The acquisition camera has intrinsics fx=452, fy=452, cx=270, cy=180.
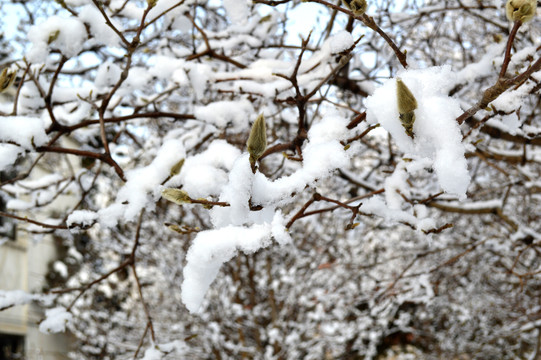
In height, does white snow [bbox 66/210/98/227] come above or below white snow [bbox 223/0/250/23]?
below

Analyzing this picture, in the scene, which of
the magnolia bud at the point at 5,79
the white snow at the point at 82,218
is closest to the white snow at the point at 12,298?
the white snow at the point at 82,218

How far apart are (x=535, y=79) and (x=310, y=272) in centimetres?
538

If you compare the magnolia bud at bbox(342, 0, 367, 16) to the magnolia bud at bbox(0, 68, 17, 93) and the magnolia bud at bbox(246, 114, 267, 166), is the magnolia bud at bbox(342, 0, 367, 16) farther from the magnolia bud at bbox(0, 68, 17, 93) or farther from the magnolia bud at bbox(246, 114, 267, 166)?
the magnolia bud at bbox(0, 68, 17, 93)

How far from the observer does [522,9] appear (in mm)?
857

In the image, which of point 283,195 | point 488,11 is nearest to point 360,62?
point 488,11

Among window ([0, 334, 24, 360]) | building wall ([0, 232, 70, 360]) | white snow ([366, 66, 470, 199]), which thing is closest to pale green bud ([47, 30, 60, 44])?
white snow ([366, 66, 470, 199])

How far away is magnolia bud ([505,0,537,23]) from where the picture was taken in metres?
0.85

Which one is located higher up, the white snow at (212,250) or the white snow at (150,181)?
the white snow at (150,181)

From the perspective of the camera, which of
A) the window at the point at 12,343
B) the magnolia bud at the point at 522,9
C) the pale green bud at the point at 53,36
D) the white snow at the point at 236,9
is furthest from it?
the window at the point at 12,343

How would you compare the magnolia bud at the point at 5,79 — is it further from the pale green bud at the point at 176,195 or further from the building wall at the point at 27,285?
the building wall at the point at 27,285

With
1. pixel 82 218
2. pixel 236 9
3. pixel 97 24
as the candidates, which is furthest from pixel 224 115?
pixel 82 218

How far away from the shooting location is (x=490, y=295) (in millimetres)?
6730

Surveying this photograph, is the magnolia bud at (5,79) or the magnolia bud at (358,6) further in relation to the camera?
the magnolia bud at (5,79)

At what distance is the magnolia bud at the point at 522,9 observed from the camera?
85 centimetres
